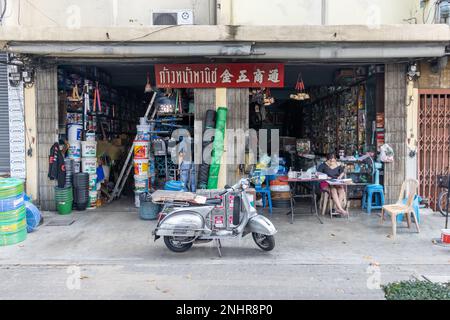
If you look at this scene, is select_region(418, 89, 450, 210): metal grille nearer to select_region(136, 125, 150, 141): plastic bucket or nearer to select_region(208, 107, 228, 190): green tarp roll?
select_region(208, 107, 228, 190): green tarp roll

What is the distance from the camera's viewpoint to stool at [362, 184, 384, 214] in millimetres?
8281

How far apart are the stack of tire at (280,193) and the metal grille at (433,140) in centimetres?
295

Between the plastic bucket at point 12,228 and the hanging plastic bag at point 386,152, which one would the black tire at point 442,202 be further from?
the plastic bucket at point 12,228

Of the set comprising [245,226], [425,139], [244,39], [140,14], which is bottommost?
[245,226]

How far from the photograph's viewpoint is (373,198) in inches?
340

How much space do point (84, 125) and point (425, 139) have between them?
25.7ft

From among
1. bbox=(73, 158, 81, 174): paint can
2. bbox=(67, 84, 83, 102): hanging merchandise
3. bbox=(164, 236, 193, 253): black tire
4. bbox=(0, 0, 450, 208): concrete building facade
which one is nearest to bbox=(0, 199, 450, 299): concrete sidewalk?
bbox=(164, 236, 193, 253): black tire

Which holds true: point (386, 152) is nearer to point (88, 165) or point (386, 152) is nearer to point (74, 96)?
point (88, 165)

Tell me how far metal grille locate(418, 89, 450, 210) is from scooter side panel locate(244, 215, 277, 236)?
15.9 ft

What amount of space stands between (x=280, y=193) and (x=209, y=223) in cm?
362

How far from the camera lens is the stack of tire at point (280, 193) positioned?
8719mm

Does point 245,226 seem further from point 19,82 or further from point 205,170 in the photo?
point 19,82

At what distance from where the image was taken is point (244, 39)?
22.9 feet
